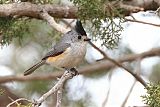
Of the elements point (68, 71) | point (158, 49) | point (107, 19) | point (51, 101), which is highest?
point (107, 19)

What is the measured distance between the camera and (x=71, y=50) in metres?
2.57

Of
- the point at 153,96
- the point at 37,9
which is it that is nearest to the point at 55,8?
the point at 37,9

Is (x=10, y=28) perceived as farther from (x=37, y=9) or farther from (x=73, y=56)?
(x=73, y=56)

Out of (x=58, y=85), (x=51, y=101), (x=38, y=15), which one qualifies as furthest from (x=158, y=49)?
(x=58, y=85)

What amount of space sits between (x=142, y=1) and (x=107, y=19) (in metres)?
0.24

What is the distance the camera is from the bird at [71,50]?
250cm

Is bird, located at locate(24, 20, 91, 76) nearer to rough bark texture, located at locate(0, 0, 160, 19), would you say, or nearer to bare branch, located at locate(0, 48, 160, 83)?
rough bark texture, located at locate(0, 0, 160, 19)

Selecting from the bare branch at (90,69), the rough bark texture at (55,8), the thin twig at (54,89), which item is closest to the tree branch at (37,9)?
the rough bark texture at (55,8)

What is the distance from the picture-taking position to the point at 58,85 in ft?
6.66

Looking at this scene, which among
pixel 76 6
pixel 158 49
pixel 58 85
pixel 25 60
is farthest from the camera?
pixel 25 60

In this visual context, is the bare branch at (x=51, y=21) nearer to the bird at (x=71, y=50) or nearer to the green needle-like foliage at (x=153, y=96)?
the bird at (x=71, y=50)

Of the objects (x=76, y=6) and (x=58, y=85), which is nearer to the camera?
(x=58, y=85)

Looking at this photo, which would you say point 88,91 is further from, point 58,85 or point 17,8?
point 58,85

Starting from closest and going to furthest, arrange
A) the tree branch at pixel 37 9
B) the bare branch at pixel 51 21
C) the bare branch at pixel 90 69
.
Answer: the bare branch at pixel 51 21 → the tree branch at pixel 37 9 → the bare branch at pixel 90 69
